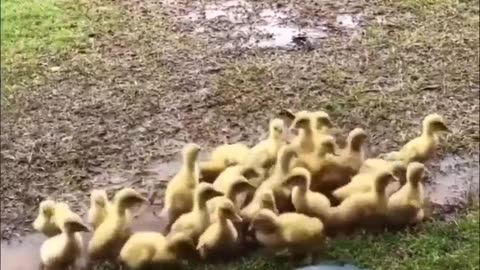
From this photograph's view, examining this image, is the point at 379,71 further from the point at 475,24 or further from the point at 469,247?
the point at 469,247

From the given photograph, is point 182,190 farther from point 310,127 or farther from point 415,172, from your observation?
point 415,172

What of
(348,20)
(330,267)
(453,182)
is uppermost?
(348,20)

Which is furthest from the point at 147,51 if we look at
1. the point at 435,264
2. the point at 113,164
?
the point at 435,264

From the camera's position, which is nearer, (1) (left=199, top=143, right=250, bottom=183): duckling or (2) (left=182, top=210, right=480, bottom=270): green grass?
(2) (left=182, top=210, right=480, bottom=270): green grass

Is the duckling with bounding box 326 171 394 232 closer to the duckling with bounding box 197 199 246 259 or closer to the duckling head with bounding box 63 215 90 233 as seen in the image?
the duckling with bounding box 197 199 246 259

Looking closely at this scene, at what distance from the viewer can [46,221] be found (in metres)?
1.40

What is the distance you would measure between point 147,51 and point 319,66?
254 mm

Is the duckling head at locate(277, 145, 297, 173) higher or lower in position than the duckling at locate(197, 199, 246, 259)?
higher

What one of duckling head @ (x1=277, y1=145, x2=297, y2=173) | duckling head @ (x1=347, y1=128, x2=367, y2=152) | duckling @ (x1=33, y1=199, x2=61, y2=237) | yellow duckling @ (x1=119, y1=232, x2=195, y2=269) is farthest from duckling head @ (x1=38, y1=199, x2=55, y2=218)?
duckling head @ (x1=347, y1=128, x2=367, y2=152)

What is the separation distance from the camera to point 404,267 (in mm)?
1372

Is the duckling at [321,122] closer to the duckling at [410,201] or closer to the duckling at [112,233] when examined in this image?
the duckling at [410,201]

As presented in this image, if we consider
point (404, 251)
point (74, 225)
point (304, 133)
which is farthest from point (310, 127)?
point (74, 225)

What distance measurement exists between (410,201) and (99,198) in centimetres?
43

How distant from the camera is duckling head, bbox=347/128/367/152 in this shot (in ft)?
4.86
